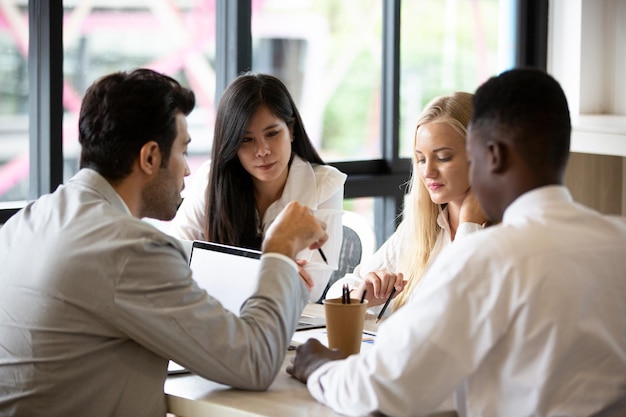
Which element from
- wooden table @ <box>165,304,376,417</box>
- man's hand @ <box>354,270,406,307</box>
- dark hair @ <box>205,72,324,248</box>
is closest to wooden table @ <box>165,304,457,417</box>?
wooden table @ <box>165,304,376,417</box>

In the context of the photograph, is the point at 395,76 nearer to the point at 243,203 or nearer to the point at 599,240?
the point at 243,203

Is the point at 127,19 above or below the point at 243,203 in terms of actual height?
above

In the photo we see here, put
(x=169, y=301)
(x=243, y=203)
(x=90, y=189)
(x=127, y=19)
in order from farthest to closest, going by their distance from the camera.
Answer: (x=127, y=19) < (x=243, y=203) < (x=90, y=189) < (x=169, y=301)

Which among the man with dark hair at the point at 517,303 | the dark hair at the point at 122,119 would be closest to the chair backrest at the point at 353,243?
the dark hair at the point at 122,119

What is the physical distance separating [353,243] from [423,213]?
0.60 meters

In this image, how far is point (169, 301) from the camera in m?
1.67

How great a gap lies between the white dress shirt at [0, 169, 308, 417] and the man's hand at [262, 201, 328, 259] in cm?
17

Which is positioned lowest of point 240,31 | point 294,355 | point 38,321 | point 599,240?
point 294,355

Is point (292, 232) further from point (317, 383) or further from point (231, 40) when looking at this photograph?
point (231, 40)

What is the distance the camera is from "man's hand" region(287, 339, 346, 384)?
179cm

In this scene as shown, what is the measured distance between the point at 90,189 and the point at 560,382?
2.95 feet

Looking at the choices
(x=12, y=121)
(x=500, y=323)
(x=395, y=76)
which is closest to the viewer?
(x=500, y=323)

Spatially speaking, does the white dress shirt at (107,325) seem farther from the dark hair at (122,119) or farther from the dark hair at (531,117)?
the dark hair at (531,117)

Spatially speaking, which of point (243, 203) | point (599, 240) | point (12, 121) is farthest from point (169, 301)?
point (12, 121)
